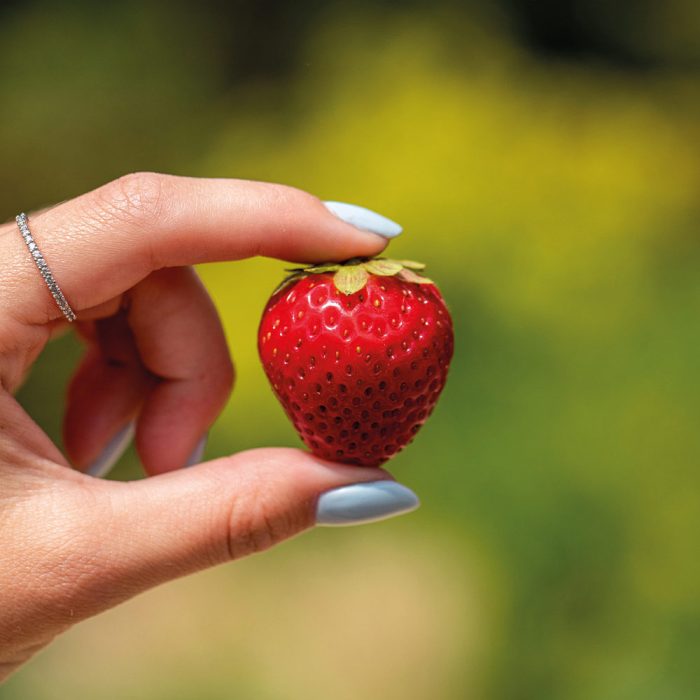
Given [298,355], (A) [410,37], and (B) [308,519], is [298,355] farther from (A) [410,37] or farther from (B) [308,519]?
(A) [410,37]

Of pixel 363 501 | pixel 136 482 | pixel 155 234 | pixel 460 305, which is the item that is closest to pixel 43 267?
pixel 155 234

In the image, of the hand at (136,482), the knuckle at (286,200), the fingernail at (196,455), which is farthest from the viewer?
the fingernail at (196,455)

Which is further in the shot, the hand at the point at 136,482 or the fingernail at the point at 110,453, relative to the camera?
the fingernail at the point at 110,453

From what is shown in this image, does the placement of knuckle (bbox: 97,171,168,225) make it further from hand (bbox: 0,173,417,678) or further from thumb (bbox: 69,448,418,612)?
thumb (bbox: 69,448,418,612)

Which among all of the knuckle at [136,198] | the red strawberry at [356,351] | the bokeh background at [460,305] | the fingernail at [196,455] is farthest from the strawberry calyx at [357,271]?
the bokeh background at [460,305]

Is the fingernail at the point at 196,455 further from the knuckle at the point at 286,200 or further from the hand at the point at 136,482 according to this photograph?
the knuckle at the point at 286,200

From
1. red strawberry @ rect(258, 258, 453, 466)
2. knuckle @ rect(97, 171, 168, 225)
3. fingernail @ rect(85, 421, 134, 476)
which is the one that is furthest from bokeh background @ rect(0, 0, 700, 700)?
knuckle @ rect(97, 171, 168, 225)

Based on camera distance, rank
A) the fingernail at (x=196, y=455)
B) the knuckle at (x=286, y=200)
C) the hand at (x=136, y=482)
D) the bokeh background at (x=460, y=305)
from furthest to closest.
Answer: the bokeh background at (x=460, y=305)
the fingernail at (x=196, y=455)
the knuckle at (x=286, y=200)
the hand at (x=136, y=482)
